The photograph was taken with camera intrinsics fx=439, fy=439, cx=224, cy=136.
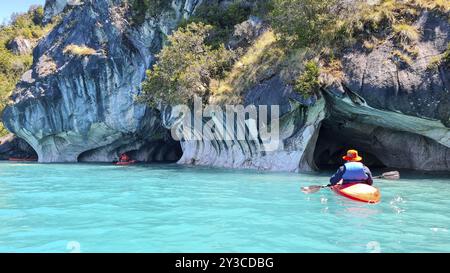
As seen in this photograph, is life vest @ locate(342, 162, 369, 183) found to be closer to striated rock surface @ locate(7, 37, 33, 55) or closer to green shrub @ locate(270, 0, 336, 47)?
green shrub @ locate(270, 0, 336, 47)

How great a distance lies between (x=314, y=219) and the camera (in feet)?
31.3

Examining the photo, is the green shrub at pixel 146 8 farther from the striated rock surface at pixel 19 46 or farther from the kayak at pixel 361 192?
the striated rock surface at pixel 19 46

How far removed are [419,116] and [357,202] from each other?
25.6 ft

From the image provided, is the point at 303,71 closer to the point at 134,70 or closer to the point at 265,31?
the point at 265,31

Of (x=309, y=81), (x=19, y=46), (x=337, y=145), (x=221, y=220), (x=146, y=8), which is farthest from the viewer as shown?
(x=19, y=46)

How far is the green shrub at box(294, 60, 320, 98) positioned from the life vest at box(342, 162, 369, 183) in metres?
7.80

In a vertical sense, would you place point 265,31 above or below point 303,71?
above

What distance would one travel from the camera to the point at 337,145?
27.4m

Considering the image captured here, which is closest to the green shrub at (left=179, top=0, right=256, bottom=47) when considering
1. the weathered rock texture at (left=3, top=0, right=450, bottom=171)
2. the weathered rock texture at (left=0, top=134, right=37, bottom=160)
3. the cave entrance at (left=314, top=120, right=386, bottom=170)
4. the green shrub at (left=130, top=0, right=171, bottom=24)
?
the weathered rock texture at (left=3, top=0, right=450, bottom=171)

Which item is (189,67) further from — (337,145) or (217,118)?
(337,145)

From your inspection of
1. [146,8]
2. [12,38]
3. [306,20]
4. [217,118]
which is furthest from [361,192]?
[12,38]

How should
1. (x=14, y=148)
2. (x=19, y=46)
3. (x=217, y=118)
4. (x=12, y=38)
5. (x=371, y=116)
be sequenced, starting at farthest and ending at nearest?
(x=12, y=38) < (x=19, y=46) < (x=14, y=148) < (x=217, y=118) < (x=371, y=116)

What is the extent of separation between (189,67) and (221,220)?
17.4 meters
